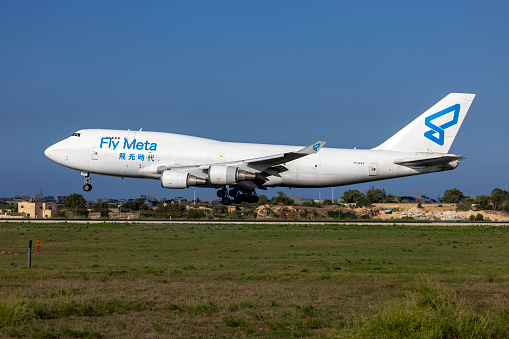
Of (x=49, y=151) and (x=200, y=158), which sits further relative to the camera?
(x=49, y=151)

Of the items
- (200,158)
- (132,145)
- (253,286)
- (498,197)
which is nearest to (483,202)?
(498,197)

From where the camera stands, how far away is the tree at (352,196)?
120 meters

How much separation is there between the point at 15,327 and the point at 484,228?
1594 inches

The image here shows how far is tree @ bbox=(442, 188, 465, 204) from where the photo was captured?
122750mm

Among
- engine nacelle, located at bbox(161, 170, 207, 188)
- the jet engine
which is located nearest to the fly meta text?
engine nacelle, located at bbox(161, 170, 207, 188)

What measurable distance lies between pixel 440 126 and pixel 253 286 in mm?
33308

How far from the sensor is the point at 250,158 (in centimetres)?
4538

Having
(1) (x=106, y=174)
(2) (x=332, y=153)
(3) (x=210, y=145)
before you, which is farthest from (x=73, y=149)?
(2) (x=332, y=153)

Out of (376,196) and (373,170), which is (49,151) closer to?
(373,170)

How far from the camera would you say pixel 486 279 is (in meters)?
19.7

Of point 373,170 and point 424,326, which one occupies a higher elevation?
point 373,170

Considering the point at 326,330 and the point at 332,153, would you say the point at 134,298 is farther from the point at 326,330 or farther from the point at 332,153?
the point at 332,153

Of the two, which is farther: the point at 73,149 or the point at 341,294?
the point at 73,149

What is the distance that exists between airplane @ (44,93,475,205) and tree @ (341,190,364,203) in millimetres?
72529
